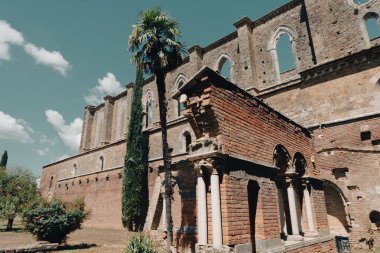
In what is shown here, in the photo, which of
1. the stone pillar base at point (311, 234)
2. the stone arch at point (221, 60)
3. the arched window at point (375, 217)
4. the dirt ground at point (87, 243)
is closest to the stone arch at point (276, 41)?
the stone arch at point (221, 60)

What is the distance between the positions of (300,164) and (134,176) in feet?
42.5

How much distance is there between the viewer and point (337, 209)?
11.9 metres

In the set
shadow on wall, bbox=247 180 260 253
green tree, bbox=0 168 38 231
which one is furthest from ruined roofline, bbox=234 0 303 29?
green tree, bbox=0 168 38 231

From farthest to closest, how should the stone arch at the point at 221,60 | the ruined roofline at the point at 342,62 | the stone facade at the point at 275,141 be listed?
1. the stone arch at the point at 221,60
2. the ruined roofline at the point at 342,62
3. the stone facade at the point at 275,141

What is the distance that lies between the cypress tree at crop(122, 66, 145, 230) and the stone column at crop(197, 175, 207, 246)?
529 inches

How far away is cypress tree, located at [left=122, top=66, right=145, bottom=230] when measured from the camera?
18.4 metres

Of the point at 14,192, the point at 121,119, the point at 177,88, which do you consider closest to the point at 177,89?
the point at 177,88

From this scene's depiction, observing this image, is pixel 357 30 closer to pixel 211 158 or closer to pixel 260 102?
pixel 260 102

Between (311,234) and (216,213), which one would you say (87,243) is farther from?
(311,234)

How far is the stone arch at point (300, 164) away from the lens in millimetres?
9435

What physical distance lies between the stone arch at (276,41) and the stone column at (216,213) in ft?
49.8

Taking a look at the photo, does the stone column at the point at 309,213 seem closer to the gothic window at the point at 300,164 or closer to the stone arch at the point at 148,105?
the gothic window at the point at 300,164

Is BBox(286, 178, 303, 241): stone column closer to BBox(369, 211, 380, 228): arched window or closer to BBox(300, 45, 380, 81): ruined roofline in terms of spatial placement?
BBox(369, 211, 380, 228): arched window

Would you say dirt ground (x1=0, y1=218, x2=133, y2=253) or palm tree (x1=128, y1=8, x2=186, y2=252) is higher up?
palm tree (x1=128, y1=8, x2=186, y2=252)
